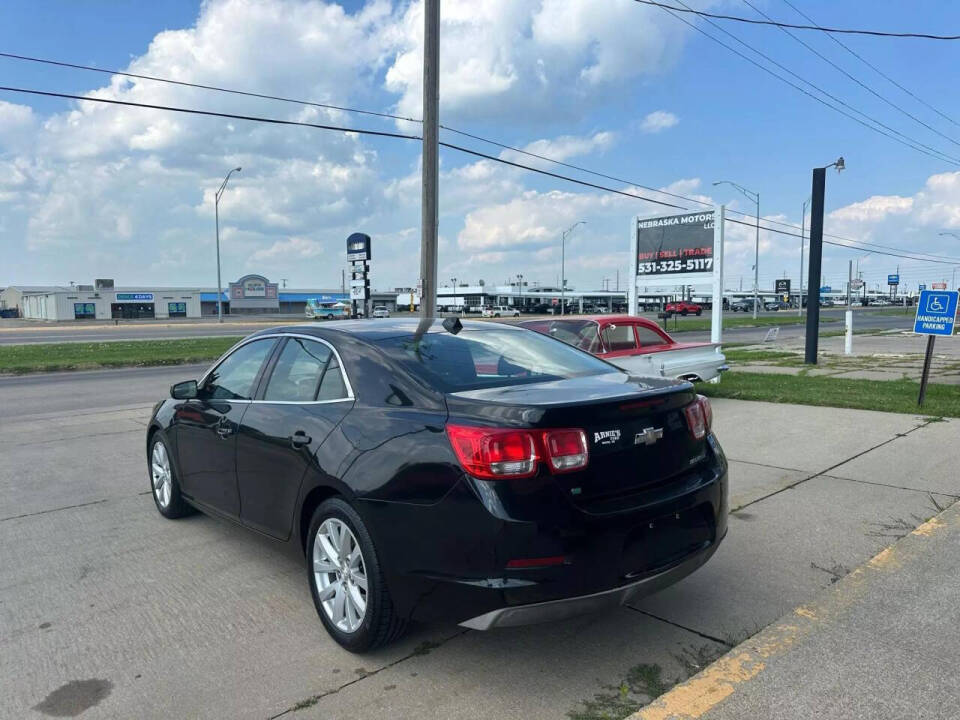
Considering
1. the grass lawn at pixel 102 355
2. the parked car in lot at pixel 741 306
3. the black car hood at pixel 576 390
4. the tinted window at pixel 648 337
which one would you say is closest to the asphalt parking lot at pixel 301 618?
the black car hood at pixel 576 390

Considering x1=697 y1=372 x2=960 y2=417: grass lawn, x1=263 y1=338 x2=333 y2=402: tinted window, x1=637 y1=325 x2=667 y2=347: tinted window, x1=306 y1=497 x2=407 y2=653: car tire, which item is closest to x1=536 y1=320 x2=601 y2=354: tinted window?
x1=637 y1=325 x2=667 y2=347: tinted window

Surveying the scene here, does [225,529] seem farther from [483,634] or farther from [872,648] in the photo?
[872,648]

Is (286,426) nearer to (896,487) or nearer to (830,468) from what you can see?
(896,487)

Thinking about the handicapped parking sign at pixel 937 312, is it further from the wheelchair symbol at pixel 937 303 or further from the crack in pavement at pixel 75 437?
the crack in pavement at pixel 75 437

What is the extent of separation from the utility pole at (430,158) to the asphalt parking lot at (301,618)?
7164mm

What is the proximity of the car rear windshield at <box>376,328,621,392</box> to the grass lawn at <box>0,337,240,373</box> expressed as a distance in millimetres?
18718

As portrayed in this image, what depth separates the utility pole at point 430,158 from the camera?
42.9 ft

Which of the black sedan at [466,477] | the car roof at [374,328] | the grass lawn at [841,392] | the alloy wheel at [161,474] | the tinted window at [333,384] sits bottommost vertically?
the grass lawn at [841,392]

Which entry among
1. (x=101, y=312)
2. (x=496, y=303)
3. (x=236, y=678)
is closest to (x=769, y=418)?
(x=236, y=678)

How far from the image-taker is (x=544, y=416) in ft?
9.94

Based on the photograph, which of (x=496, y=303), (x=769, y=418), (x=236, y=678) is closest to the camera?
(x=236, y=678)

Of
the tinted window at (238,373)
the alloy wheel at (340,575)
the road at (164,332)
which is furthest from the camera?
the road at (164,332)

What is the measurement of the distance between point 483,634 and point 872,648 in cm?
184

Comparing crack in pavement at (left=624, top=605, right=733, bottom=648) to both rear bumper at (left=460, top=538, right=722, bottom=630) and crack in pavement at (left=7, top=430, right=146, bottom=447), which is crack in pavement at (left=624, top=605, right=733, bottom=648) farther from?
crack in pavement at (left=7, top=430, right=146, bottom=447)
